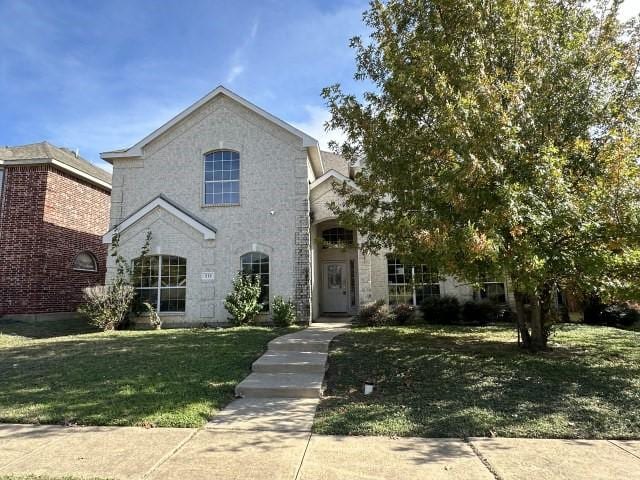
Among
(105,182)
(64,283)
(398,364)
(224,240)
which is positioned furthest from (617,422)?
(105,182)

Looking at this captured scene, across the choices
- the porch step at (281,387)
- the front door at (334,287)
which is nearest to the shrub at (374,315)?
the front door at (334,287)

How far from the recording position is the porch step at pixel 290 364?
7.62 meters

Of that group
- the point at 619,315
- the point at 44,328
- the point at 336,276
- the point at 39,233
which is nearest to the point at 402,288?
the point at 336,276

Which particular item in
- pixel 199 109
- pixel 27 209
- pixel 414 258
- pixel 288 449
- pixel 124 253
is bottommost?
pixel 288 449

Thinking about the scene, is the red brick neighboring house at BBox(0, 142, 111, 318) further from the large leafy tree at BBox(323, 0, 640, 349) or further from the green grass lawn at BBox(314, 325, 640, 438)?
the large leafy tree at BBox(323, 0, 640, 349)

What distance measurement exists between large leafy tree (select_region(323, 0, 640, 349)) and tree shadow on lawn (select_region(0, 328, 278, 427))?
411 cm

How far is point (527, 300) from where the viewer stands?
9.16 m

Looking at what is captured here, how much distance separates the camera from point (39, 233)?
A: 1577 centimetres

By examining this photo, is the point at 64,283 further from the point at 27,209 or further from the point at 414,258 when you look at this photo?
the point at 414,258

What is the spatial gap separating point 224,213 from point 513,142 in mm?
10871

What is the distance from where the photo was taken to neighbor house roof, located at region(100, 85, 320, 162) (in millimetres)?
14859

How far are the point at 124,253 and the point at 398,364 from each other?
1115cm

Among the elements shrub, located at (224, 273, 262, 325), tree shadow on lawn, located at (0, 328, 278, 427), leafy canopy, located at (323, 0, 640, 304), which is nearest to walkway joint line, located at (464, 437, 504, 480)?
leafy canopy, located at (323, 0, 640, 304)

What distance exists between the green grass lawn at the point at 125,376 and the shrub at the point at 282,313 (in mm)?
1607
